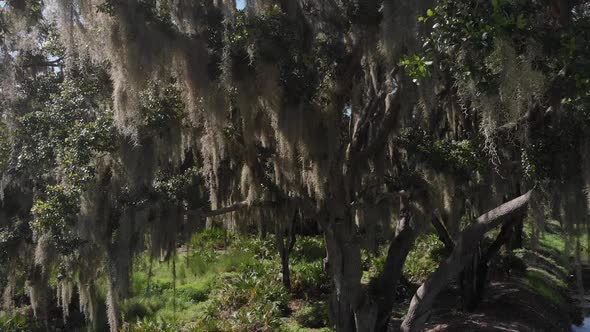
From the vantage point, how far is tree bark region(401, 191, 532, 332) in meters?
6.65

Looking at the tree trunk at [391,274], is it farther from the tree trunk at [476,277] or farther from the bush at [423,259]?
the bush at [423,259]

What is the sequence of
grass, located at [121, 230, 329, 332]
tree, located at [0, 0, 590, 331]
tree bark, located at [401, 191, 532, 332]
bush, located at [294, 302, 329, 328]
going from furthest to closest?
bush, located at [294, 302, 329, 328] → grass, located at [121, 230, 329, 332] → tree bark, located at [401, 191, 532, 332] → tree, located at [0, 0, 590, 331]

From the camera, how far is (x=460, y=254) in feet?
22.8

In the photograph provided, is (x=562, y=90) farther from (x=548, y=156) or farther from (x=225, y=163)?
(x=225, y=163)

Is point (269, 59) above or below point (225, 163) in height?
above

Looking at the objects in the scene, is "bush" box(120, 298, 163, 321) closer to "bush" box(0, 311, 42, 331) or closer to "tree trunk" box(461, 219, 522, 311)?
"bush" box(0, 311, 42, 331)

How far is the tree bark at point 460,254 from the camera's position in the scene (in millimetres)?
6648

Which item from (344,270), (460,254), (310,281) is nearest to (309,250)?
(310,281)

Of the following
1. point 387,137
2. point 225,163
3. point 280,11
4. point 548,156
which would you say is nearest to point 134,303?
point 225,163

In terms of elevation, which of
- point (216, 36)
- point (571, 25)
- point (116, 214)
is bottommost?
point (116, 214)

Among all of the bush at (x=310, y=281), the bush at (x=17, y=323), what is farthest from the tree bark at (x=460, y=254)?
the bush at (x=17, y=323)

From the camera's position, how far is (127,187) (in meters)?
6.97

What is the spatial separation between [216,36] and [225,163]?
92.8 inches

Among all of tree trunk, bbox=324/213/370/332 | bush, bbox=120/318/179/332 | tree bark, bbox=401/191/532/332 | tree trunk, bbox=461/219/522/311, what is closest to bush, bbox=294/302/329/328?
bush, bbox=120/318/179/332
